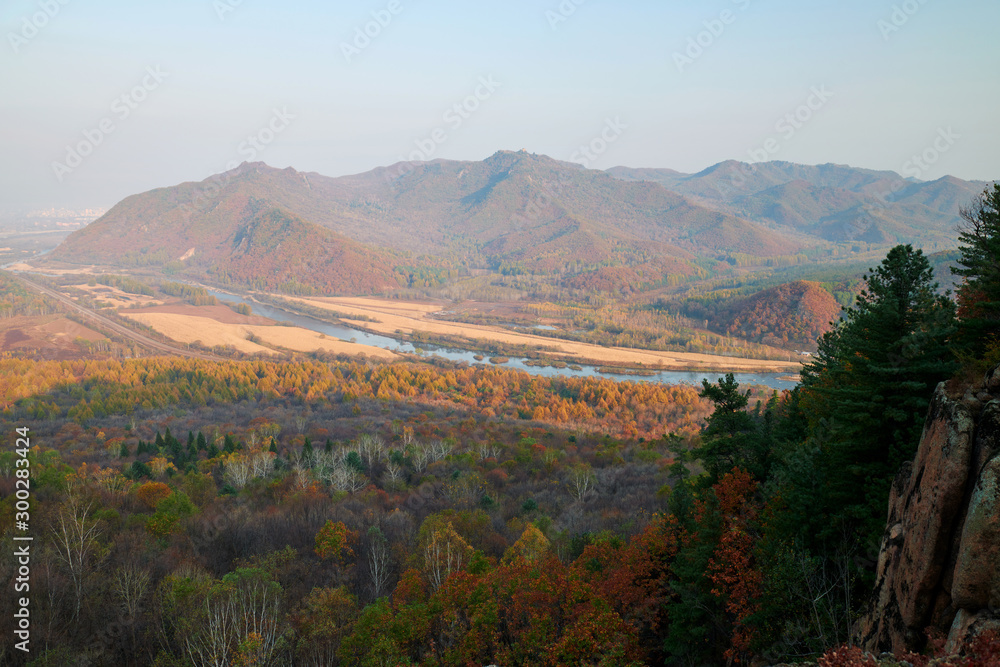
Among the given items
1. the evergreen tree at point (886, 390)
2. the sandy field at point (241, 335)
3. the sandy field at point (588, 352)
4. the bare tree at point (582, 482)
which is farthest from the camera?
the sandy field at point (241, 335)

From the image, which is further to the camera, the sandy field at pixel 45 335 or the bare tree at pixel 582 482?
the sandy field at pixel 45 335

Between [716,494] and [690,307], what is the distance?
168089 millimetres

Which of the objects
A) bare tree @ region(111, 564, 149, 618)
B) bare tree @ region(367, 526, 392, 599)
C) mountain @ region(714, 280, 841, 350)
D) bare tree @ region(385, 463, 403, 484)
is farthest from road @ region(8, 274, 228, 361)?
mountain @ region(714, 280, 841, 350)

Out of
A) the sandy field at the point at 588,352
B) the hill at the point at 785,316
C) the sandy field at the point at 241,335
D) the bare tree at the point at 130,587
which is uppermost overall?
the hill at the point at 785,316

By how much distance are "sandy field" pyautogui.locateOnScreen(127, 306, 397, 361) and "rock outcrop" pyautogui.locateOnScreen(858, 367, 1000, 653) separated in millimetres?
122344

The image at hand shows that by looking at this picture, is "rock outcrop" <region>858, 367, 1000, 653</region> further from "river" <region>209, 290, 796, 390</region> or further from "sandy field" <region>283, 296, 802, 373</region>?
"sandy field" <region>283, 296, 802, 373</region>

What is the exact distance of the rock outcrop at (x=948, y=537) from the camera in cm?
991

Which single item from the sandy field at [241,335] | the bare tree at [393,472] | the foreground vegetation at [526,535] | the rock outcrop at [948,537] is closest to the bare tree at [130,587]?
the foreground vegetation at [526,535]

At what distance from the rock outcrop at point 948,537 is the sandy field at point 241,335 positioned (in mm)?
122344

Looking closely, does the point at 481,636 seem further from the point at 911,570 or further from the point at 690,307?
the point at 690,307

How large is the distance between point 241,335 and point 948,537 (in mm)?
162197

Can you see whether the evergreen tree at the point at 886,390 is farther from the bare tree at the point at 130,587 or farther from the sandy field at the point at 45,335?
the sandy field at the point at 45,335

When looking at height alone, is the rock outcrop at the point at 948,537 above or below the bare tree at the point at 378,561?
above

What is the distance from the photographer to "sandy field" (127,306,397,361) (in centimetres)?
13900
